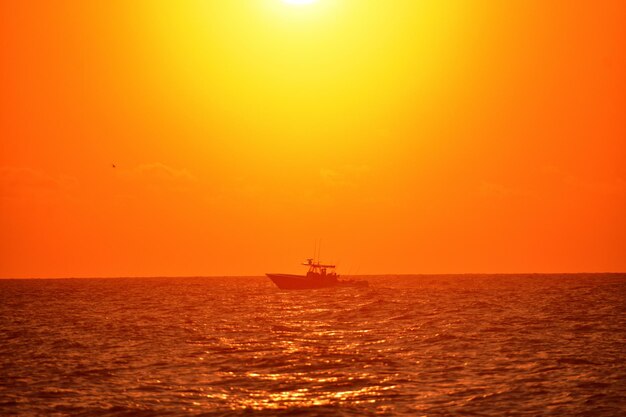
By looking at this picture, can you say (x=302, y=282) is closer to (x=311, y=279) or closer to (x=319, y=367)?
(x=311, y=279)

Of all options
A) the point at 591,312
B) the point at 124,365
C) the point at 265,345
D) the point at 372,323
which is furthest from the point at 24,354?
the point at 591,312

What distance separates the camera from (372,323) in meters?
69.7

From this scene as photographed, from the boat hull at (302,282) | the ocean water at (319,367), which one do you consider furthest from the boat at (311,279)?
the ocean water at (319,367)

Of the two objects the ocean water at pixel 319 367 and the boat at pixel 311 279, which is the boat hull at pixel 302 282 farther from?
the ocean water at pixel 319 367

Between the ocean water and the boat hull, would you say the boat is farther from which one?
the ocean water

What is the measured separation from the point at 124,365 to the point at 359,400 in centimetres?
1648

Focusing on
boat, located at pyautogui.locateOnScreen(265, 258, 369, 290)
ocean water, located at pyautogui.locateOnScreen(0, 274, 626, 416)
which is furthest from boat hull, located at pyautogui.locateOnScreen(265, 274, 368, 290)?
ocean water, located at pyautogui.locateOnScreen(0, 274, 626, 416)

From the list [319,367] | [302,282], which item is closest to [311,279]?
[302,282]

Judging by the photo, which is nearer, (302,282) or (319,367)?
(319,367)

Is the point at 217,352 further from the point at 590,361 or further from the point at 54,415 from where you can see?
the point at 590,361

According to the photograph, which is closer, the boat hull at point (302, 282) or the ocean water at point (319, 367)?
the ocean water at point (319, 367)

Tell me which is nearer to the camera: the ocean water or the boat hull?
the ocean water

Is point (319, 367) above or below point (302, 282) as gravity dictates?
below

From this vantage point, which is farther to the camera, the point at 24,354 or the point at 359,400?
the point at 24,354
